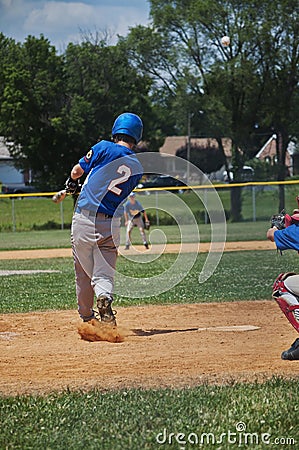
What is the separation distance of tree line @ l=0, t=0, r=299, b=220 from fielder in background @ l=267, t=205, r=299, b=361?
2405 centimetres

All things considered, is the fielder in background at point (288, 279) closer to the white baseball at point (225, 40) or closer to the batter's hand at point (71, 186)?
the batter's hand at point (71, 186)

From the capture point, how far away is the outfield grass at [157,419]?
3.91m

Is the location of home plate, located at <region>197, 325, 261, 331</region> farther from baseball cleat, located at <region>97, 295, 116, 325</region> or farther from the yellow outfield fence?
the yellow outfield fence

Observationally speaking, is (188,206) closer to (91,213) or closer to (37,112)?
(37,112)

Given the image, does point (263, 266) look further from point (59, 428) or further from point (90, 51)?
point (90, 51)

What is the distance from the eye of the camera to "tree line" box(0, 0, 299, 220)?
120 ft

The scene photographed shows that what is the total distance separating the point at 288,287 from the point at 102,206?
6.35 feet

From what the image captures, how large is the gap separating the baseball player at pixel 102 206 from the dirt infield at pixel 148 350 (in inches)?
20.5

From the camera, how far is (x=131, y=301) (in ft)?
32.8

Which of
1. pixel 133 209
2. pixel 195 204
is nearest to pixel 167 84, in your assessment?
pixel 195 204

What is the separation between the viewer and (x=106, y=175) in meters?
6.74

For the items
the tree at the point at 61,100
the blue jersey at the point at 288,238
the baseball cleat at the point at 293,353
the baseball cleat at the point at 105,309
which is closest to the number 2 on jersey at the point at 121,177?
the baseball cleat at the point at 105,309

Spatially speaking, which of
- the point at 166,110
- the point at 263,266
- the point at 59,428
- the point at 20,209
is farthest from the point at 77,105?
the point at 59,428

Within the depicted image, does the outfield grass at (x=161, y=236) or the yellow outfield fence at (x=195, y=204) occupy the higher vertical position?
the yellow outfield fence at (x=195, y=204)
